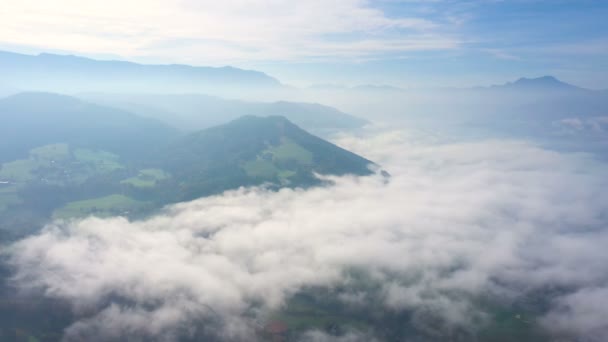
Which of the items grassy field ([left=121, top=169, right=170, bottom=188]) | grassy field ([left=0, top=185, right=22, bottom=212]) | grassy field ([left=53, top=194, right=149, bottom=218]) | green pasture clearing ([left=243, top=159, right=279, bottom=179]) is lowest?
grassy field ([left=0, top=185, right=22, bottom=212])

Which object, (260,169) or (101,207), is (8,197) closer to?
(101,207)

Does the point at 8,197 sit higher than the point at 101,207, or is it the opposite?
the point at 101,207

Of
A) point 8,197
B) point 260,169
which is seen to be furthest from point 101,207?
point 260,169

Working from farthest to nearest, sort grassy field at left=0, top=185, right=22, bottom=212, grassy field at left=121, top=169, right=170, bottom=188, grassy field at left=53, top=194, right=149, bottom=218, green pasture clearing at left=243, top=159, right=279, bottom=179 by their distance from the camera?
grassy field at left=121, top=169, right=170, bottom=188
green pasture clearing at left=243, top=159, right=279, bottom=179
grassy field at left=0, top=185, right=22, bottom=212
grassy field at left=53, top=194, right=149, bottom=218

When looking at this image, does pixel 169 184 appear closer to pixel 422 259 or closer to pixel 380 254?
pixel 380 254

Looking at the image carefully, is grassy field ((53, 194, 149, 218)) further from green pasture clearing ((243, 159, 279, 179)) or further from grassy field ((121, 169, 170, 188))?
green pasture clearing ((243, 159, 279, 179))

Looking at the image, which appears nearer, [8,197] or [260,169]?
[8,197]

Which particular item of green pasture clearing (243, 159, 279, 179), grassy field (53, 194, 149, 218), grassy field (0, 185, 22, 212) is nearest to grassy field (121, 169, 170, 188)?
grassy field (53, 194, 149, 218)

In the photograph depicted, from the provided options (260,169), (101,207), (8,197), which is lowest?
(8,197)

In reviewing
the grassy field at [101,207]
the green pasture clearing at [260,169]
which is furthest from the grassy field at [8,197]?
the green pasture clearing at [260,169]
